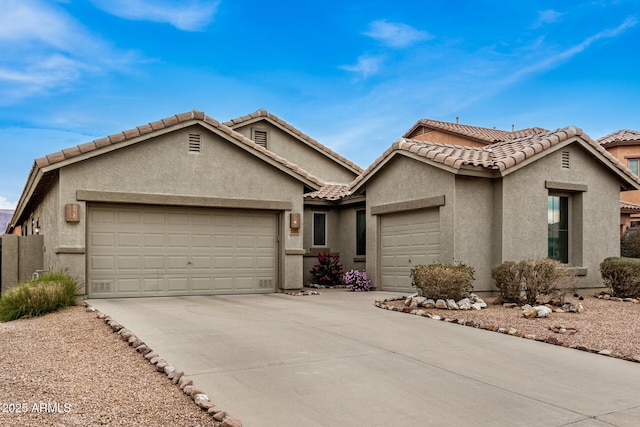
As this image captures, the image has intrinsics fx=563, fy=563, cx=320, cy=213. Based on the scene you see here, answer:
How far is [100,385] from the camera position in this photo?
5.98 meters

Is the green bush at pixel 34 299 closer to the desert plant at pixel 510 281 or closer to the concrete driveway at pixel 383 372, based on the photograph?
the concrete driveway at pixel 383 372

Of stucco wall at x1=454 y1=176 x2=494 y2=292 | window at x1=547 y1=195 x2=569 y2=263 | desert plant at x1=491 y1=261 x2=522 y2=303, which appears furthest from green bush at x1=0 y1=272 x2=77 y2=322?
window at x1=547 y1=195 x2=569 y2=263

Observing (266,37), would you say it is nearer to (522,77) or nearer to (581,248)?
(522,77)

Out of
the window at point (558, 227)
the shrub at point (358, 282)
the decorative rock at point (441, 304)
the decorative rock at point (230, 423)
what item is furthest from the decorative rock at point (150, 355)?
the window at point (558, 227)

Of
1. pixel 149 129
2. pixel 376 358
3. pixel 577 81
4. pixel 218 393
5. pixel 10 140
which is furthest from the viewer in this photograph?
pixel 10 140

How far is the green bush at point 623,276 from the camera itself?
13.8 m

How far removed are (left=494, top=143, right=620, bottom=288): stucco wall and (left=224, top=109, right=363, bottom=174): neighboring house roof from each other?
10350mm

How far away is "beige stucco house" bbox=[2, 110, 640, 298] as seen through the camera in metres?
13.4

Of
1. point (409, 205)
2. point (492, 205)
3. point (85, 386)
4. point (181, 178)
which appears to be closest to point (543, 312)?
point (492, 205)

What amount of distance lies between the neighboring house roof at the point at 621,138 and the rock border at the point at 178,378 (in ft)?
93.6

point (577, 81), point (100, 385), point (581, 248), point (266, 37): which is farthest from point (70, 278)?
point (577, 81)

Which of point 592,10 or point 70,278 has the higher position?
point 592,10

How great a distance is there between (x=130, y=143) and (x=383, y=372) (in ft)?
30.9

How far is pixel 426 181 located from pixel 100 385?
10.5 meters
